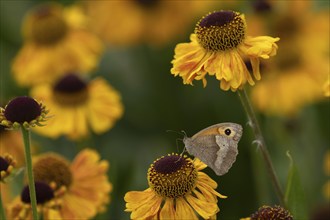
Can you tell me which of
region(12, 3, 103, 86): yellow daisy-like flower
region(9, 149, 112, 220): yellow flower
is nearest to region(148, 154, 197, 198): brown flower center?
region(9, 149, 112, 220): yellow flower

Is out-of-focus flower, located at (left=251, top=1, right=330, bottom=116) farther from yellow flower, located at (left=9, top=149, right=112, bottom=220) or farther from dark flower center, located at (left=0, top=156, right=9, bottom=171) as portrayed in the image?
dark flower center, located at (left=0, top=156, right=9, bottom=171)

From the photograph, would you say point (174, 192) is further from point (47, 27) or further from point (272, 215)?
point (47, 27)

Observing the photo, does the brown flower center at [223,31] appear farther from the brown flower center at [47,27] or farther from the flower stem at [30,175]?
the brown flower center at [47,27]

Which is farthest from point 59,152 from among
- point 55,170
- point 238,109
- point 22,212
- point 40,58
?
point 22,212

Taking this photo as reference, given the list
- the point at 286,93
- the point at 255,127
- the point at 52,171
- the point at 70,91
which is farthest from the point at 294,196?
the point at 286,93

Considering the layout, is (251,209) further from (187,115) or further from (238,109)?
(187,115)

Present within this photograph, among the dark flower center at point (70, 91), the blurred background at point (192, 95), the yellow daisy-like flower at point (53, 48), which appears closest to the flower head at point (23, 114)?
the blurred background at point (192, 95)
